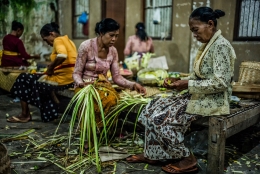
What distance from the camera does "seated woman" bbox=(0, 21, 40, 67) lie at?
6339 millimetres

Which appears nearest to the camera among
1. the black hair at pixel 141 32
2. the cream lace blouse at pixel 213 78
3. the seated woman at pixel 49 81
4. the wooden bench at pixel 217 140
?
the cream lace blouse at pixel 213 78

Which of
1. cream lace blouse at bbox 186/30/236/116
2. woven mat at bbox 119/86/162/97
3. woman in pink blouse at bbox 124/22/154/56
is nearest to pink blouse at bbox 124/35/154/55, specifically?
woman in pink blouse at bbox 124/22/154/56

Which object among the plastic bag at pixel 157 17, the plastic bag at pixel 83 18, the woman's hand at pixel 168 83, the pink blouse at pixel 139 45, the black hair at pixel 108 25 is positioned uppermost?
the plastic bag at pixel 83 18

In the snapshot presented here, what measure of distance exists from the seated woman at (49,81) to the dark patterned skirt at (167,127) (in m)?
1.99

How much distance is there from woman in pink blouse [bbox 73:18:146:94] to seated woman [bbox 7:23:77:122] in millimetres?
800

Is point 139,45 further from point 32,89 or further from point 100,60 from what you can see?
point 100,60

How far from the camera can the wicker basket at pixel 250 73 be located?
429 cm

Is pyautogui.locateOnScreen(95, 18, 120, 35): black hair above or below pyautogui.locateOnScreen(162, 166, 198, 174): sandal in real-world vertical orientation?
above

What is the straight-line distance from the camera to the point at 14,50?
6.74 metres

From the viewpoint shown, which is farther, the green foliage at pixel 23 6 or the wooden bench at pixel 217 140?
the green foliage at pixel 23 6

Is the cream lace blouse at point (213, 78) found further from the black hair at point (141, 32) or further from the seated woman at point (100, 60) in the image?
the black hair at point (141, 32)

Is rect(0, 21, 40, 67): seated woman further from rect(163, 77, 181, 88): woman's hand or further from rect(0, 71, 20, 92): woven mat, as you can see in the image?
rect(163, 77, 181, 88): woman's hand

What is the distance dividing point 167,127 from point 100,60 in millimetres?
1447

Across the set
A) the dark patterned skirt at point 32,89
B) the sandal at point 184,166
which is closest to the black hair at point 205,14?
the sandal at point 184,166
